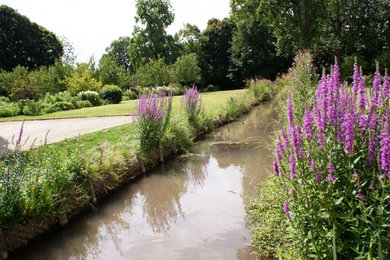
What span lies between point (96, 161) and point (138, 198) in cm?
99

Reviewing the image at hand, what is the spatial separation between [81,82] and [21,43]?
907 inches

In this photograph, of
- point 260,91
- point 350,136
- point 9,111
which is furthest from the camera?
point 260,91

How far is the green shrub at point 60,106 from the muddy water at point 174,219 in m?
12.0

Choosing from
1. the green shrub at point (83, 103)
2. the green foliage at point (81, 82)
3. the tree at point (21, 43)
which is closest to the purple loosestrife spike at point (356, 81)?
the green shrub at point (83, 103)

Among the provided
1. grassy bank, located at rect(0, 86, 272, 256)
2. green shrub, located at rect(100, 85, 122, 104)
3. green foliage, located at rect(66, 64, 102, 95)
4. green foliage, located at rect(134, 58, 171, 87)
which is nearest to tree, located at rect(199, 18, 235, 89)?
green foliage, located at rect(134, 58, 171, 87)

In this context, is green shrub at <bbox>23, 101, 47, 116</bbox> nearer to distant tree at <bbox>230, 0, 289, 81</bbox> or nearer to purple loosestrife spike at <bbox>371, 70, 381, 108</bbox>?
purple loosestrife spike at <bbox>371, 70, 381, 108</bbox>

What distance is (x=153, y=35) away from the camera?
42031 mm

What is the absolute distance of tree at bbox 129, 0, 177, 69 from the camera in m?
42.2

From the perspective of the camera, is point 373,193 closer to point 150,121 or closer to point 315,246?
point 315,246

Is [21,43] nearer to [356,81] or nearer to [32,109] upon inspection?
[32,109]

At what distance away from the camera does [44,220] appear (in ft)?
14.2

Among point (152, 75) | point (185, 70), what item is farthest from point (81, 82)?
point (185, 70)

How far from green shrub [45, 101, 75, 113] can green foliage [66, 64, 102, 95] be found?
4.66 m

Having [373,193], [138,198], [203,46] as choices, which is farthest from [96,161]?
[203,46]
